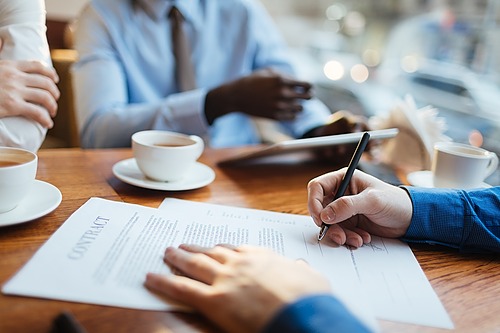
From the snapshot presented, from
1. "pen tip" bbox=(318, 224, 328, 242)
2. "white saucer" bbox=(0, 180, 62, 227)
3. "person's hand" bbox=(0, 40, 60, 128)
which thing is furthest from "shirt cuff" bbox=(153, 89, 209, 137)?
"pen tip" bbox=(318, 224, 328, 242)

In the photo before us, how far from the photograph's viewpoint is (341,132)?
114 cm

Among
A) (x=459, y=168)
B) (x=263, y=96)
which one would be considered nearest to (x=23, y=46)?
(x=263, y=96)

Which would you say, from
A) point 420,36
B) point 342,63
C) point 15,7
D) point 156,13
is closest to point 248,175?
point 15,7

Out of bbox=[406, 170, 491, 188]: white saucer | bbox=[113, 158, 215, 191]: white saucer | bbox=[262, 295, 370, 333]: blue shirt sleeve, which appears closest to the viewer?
bbox=[262, 295, 370, 333]: blue shirt sleeve

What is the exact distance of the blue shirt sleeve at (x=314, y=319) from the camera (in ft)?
1.29

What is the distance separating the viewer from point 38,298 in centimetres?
45

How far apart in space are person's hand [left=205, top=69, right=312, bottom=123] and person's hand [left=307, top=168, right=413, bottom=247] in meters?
0.50

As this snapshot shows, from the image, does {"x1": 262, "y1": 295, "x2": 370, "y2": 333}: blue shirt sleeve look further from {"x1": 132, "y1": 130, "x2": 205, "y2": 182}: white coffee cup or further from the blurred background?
the blurred background

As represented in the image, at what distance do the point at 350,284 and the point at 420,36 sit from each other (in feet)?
5.18

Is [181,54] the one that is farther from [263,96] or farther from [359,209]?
[359,209]

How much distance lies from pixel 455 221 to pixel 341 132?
49 cm

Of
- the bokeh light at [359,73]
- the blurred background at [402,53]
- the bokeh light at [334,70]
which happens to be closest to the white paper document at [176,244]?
the blurred background at [402,53]

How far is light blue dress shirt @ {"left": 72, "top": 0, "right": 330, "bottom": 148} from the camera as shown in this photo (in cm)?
123

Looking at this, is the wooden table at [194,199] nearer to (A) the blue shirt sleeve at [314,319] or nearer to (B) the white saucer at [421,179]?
(A) the blue shirt sleeve at [314,319]
